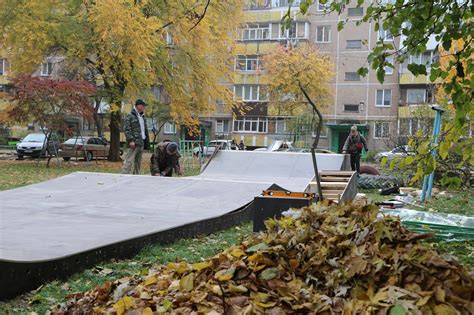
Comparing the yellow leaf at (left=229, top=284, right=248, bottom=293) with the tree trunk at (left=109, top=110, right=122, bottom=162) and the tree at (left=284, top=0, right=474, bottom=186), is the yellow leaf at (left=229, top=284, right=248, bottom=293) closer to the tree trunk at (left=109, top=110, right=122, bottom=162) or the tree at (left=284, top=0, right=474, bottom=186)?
the tree at (left=284, top=0, right=474, bottom=186)

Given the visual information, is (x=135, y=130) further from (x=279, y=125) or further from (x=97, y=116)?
(x=279, y=125)

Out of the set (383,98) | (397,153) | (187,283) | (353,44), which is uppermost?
(353,44)

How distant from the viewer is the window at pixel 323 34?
1955 inches

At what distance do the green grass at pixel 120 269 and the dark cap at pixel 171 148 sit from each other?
4433 millimetres

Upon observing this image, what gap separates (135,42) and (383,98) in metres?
33.8

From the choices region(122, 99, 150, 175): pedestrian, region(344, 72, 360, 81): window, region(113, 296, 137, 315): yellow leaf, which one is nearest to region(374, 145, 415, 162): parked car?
region(113, 296, 137, 315): yellow leaf

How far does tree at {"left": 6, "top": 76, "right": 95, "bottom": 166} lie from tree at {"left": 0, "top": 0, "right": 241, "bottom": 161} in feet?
4.37

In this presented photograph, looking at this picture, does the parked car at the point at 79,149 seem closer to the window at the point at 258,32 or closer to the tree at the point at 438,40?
the tree at the point at 438,40

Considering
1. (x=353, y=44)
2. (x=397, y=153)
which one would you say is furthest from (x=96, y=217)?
(x=353, y=44)

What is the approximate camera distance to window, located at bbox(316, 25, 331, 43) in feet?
163

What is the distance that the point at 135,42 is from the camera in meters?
17.9

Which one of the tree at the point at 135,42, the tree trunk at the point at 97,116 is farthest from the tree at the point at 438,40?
the tree trunk at the point at 97,116

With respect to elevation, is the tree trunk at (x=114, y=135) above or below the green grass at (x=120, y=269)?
above

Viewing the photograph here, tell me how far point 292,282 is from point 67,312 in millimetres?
1314
